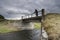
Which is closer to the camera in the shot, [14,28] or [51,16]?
[51,16]

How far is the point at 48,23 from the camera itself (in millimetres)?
28688

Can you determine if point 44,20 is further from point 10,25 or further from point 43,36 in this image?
point 10,25

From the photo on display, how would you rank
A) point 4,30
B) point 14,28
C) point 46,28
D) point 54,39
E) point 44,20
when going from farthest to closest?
point 14,28, point 4,30, point 44,20, point 46,28, point 54,39

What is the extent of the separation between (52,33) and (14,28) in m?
60.4

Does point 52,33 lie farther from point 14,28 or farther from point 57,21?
point 14,28

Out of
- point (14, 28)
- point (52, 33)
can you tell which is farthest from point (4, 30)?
point (52, 33)

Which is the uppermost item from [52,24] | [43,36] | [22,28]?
[52,24]

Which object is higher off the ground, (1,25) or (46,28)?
(46,28)

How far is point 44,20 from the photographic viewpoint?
103 ft

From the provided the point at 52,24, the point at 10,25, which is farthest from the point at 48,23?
the point at 10,25

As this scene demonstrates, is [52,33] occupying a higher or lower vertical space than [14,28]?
higher

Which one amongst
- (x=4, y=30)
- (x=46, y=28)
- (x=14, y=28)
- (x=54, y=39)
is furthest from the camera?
(x=14, y=28)

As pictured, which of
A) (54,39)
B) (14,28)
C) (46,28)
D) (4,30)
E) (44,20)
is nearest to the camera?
(54,39)

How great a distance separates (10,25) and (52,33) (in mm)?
62592
